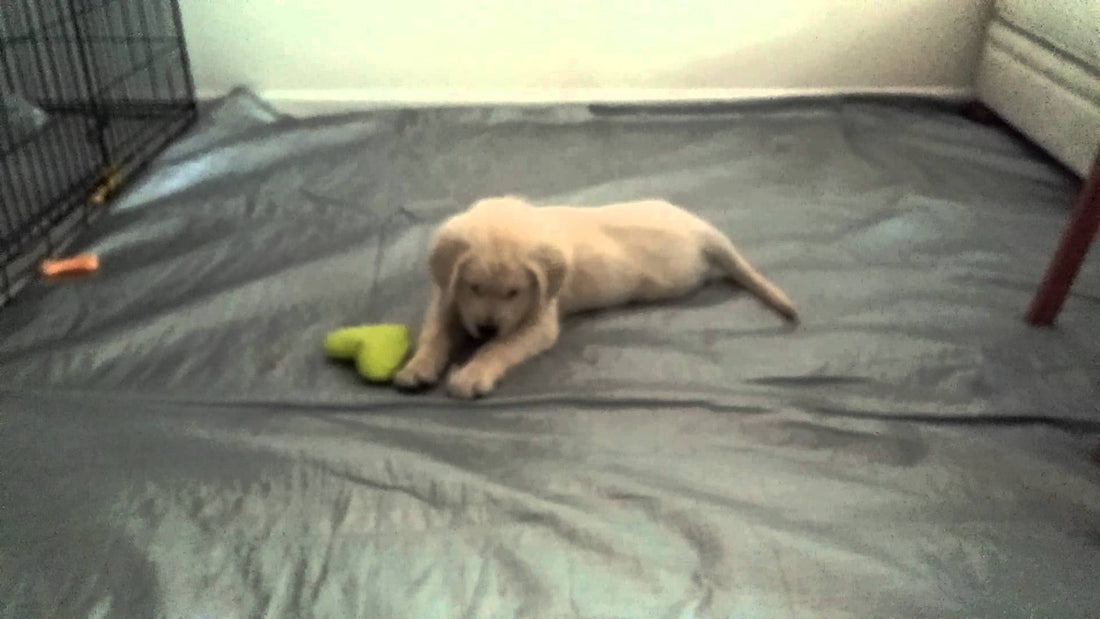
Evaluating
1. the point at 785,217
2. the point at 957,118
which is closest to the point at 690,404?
the point at 785,217

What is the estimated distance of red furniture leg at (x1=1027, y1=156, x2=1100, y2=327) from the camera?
1621 mm

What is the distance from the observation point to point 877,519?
3.98 ft

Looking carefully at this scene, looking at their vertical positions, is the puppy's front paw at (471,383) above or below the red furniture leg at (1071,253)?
below

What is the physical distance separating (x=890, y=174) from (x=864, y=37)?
30.7 inches

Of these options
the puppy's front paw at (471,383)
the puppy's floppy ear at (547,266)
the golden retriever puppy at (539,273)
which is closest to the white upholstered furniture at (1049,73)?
the golden retriever puppy at (539,273)

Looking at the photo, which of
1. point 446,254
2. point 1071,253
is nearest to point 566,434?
point 446,254

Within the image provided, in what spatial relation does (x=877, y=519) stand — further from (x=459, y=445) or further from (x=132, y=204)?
(x=132, y=204)

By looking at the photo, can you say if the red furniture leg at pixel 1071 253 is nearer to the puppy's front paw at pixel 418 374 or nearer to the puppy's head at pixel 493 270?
the puppy's head at pixel 493 270

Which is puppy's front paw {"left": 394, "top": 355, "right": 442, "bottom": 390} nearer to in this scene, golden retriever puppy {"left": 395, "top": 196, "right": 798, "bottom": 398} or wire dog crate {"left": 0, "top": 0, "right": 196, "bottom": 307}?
golden retriever puppy {"left": 395, "top": 196, "right": 798, "bottom": 398}

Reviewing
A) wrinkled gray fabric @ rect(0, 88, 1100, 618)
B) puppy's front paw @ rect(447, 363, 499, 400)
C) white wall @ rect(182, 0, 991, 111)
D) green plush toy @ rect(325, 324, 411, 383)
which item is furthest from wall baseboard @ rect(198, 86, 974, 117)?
puppy's front paw @ rect(447, 363, 499, 400)

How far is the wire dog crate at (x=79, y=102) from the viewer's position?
2.25 m

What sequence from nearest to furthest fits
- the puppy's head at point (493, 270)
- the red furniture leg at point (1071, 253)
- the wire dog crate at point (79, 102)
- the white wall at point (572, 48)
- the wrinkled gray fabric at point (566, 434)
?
the wrinkled gray fabric at point (566, 434)
the puppy's head at point (493, 270)
the red furniture leg at point (1071, 253)
the wire dog crate at point (79, 102)
the white wall at point (572, 48)

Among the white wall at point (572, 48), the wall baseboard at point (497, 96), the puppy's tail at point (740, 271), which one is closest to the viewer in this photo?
the puppy's tail at point (740, 271)

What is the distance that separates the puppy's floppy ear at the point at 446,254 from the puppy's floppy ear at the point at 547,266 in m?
0.11
